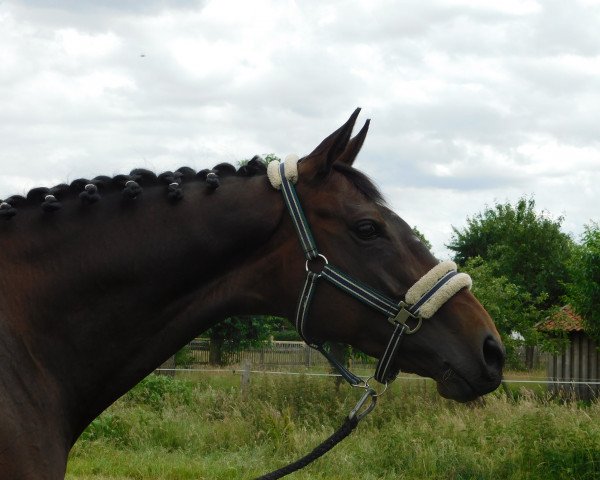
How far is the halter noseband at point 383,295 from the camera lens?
276 cm

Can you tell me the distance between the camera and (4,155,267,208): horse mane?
278cm

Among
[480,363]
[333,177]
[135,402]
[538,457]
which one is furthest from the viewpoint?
[135,402]

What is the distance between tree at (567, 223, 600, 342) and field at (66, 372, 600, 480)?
211 inches

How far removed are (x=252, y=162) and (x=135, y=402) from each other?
9.79 m

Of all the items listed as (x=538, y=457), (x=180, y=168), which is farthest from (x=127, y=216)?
(x=538, y=457)

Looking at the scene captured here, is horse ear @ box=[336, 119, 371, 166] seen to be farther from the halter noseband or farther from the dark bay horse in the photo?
the halter noseband

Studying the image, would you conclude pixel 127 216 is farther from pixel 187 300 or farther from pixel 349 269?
pixel 349 269

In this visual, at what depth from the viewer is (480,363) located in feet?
8.97

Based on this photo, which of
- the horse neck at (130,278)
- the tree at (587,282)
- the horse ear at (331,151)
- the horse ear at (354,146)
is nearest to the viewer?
the horse neck at (130,278)

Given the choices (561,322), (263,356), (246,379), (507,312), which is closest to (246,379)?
(246,379)

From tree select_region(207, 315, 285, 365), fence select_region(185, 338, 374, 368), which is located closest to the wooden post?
fence select_region(185, 338, 374, 368)

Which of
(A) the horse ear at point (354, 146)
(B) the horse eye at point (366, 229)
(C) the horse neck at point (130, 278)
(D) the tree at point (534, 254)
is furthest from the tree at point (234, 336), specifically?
(B) the horse eye at point (366, 229)

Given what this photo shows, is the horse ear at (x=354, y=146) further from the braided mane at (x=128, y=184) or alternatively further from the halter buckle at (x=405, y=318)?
the halter buckle at (x=405, y=318)

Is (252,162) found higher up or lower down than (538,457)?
higher up
